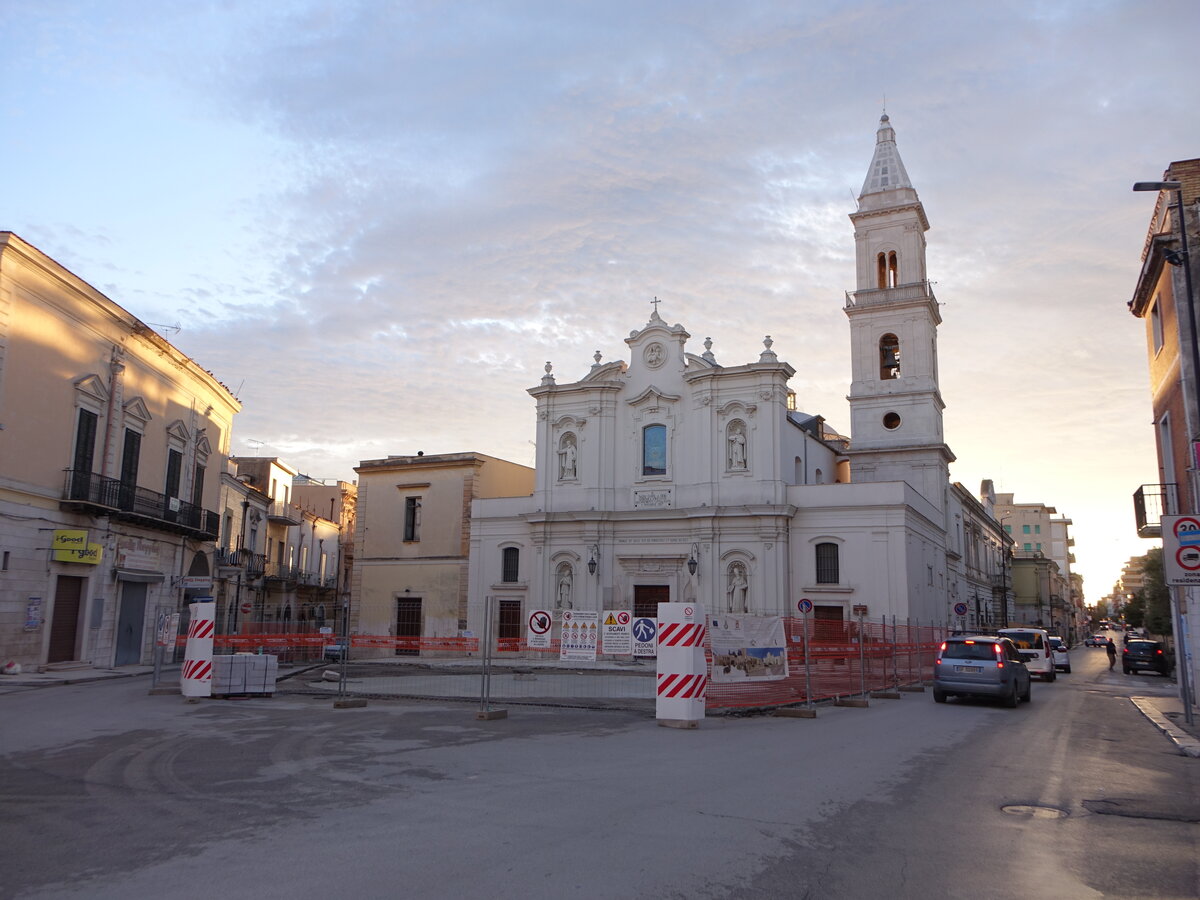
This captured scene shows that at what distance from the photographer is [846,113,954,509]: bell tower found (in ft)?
146

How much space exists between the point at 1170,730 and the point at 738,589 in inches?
881

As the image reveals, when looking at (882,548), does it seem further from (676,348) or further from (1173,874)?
(1173,874)

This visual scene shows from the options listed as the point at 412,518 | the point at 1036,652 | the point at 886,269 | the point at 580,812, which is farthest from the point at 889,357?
the point at 580,812

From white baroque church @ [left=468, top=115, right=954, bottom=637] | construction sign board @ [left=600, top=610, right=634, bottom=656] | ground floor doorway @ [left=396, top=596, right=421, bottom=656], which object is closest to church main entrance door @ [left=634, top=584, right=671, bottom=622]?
white baroque church @ [left=468, top=115, right=954, bottom=637]

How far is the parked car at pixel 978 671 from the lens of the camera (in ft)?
62.5

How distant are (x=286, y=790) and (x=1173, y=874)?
287 inches

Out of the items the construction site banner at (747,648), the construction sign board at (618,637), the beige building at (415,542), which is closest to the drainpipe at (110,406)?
the construction sign board at (618,637)

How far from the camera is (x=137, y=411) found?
95.9 ft

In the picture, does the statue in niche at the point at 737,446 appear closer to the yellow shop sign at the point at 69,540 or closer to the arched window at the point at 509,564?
the arched window at the point at 509,564

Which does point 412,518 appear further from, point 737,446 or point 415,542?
point 737,446

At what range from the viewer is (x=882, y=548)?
1399 inches

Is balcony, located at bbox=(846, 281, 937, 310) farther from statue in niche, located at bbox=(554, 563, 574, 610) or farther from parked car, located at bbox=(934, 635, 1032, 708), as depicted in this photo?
parked car, located at bbox=(934, 635, 1032, 708)

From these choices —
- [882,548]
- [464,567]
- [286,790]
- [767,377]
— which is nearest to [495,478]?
[464,567]

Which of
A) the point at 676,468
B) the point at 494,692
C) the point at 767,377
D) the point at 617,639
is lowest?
the point at 494,692
